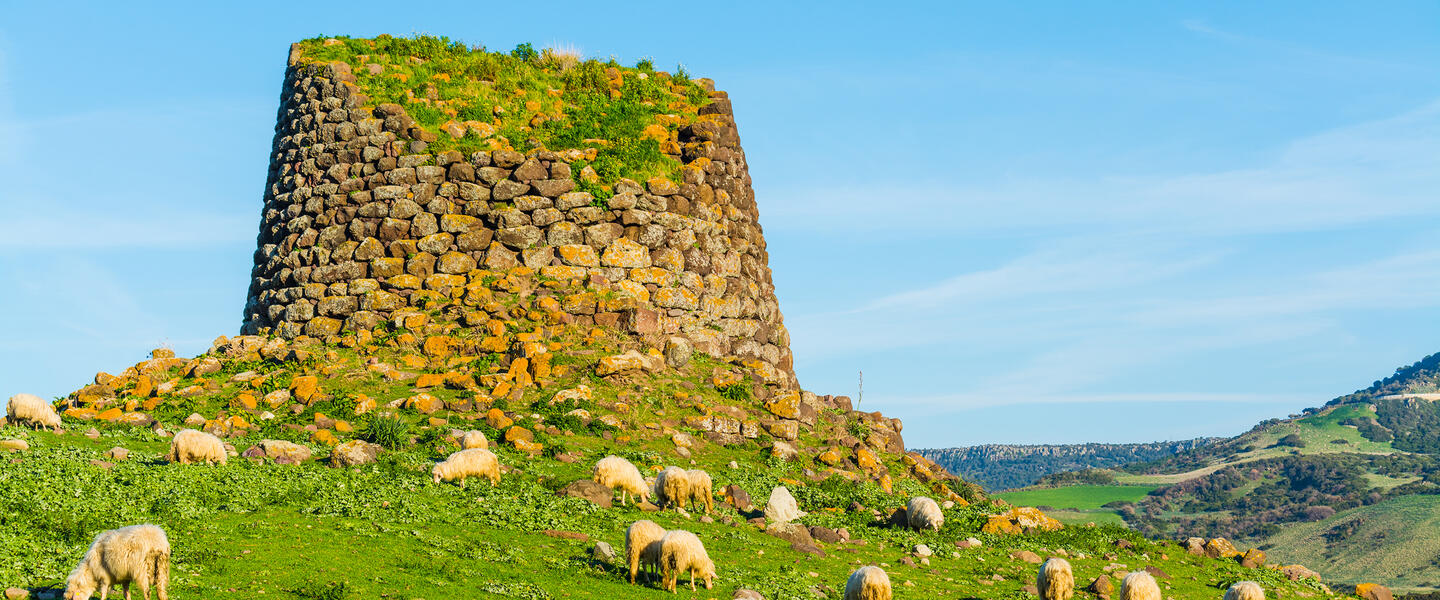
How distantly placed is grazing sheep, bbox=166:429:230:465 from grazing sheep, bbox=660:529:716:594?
390 inches

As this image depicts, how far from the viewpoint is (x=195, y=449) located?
2034 centimetres

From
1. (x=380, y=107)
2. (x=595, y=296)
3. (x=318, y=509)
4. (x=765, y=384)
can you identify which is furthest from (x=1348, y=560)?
(x=318, y=509)

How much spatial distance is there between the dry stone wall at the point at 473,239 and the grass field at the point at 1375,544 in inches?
2183

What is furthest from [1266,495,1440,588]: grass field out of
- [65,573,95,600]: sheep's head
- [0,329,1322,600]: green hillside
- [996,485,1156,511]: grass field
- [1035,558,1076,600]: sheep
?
[65,573,95,600]: sheep's head

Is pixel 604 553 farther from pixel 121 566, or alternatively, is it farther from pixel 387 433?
pixel 387 433

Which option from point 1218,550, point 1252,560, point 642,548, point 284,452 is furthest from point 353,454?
point 1252,560

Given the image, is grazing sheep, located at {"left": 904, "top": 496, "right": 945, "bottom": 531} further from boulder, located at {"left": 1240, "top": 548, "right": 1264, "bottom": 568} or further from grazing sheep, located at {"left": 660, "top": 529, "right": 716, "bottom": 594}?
grazing sheep, located at {"left": 660, "top": 529, "right": 716, "bottom": 594}

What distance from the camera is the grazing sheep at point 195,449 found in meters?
20.2

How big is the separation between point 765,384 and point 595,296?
232 inches

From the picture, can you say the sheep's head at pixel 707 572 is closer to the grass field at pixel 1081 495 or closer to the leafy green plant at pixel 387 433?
the leafy green plant at pixel 387 433

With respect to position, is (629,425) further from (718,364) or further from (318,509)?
(318,509)

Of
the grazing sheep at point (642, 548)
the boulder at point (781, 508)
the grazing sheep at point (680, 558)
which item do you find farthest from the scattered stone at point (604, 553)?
the boulder at point (781, 508)

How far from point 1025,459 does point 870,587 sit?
6594 inches

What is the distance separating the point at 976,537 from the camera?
2422cm
